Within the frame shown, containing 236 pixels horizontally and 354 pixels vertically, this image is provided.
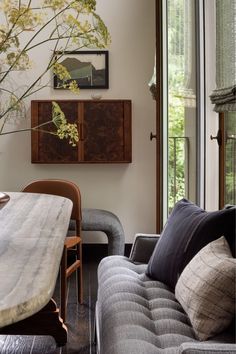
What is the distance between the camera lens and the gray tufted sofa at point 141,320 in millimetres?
1551

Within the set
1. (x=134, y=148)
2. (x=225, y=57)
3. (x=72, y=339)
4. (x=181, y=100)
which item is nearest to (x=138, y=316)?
(x=72, y=339)

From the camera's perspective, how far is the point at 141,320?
5.98 feet

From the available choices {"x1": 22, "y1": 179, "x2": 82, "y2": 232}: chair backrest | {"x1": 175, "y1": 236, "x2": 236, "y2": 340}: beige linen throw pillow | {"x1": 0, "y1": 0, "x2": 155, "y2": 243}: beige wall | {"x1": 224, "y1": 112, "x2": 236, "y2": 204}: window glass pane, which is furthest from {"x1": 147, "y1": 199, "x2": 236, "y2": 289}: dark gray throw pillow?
{"x1": 0, "y1": 0, "x2": 155, "y2": 243}: beige wall

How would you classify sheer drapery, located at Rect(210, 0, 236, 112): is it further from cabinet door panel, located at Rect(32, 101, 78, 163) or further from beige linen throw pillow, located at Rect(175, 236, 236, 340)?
cabinet door panel, located at Rect(32, 101, 78, 163)

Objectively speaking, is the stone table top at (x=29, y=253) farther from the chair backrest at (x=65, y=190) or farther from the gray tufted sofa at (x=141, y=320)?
the chair backrest at (x=65, y=190)

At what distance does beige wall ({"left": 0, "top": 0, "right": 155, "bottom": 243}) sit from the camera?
4.54 m

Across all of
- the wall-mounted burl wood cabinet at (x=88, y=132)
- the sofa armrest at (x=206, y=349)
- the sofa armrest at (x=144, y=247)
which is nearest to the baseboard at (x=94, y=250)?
the wall-mounted burl wood cabinet at (x=88, y=132)

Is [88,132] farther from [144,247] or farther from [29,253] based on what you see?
[29,253]

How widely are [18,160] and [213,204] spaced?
219cm

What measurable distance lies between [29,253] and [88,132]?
2.92m

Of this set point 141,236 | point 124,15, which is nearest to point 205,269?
point 141,236

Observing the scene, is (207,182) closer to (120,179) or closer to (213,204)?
(213,204)

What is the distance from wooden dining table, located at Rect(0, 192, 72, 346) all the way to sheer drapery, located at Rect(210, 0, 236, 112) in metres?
0.95

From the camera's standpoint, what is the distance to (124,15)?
14.9 ft
